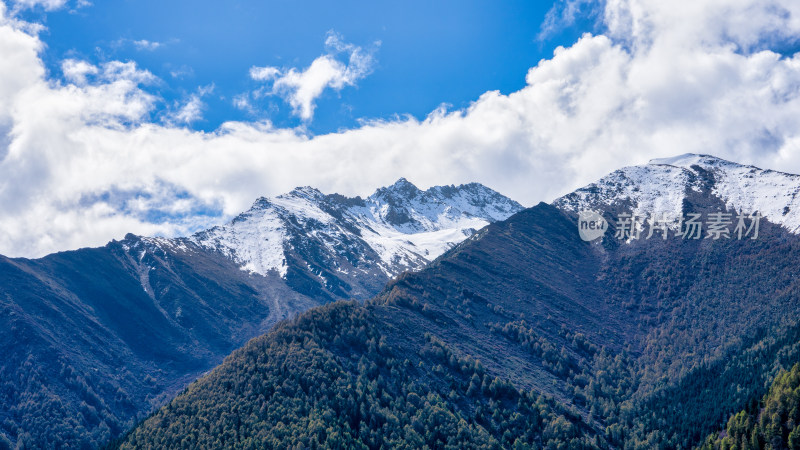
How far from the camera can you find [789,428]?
190625mm

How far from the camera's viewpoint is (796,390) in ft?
645

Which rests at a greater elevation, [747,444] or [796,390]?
[796,390]

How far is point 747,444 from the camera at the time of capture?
641 ft

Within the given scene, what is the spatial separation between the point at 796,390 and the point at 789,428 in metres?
12.8

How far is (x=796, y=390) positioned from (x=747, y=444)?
73.8ft

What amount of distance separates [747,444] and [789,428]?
1271 centimetres
